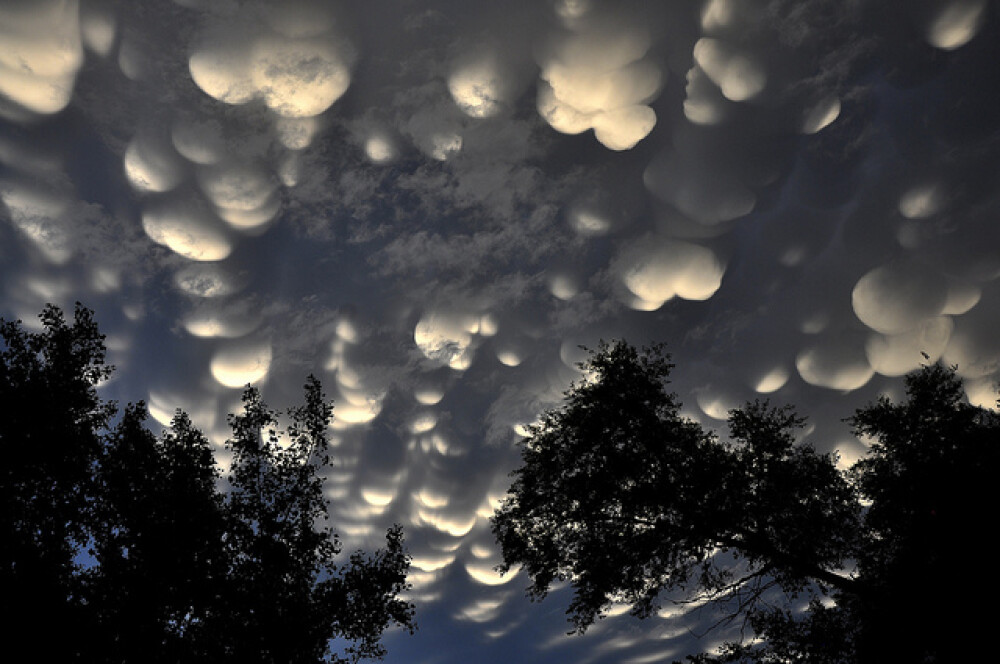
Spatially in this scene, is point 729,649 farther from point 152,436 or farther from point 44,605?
point 152,436

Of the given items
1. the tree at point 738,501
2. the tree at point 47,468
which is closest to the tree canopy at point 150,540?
the tree at point 47,468

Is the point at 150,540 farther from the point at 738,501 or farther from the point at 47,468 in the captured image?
the point at 738,501

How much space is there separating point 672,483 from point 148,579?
853 inches

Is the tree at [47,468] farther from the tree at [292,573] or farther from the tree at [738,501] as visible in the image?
the tree at [738,501]

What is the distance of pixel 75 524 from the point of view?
16.2 meters

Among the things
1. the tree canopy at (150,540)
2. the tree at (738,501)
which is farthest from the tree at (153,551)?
the tree at (738,501)

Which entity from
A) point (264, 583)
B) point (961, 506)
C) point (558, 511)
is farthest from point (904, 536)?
point (264, 583)

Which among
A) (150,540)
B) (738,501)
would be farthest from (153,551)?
(738,501)

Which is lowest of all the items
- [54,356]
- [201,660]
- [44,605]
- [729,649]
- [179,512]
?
[729,649]

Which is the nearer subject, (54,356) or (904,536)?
(904,536)

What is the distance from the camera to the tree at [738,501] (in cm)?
1434

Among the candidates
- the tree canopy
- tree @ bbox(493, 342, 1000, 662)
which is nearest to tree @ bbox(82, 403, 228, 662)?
the tree canopy

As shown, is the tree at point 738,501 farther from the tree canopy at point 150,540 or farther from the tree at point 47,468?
the tree at point 47,468

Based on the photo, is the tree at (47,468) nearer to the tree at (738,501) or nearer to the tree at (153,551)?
the tree at (153,551)
